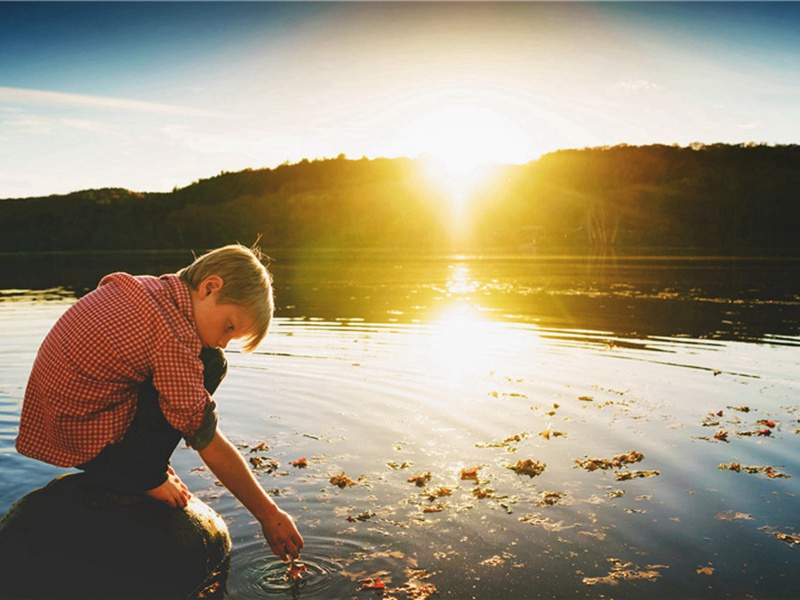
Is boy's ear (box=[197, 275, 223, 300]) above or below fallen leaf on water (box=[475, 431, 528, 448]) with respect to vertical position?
above

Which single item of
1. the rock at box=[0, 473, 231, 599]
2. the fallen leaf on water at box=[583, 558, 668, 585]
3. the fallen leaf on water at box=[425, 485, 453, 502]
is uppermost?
the rock at box=[0, 473, 231, 599]

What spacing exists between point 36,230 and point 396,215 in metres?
91.1

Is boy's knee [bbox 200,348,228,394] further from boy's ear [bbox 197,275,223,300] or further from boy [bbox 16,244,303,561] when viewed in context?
boy's ear [bbox 197,275,223,300]

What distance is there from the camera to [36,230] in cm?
15638

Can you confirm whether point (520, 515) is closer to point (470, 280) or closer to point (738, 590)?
point (738, 590)

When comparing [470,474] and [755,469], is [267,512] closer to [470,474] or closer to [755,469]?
[470,474]

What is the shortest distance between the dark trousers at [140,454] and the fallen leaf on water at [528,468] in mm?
4888

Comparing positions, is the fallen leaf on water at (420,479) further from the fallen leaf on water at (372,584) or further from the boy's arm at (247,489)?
the boy's arm at (247,489)

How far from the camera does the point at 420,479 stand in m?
7.75

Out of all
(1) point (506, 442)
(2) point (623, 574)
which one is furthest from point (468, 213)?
(2) point (623, 574)

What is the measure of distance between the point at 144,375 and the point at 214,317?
61 centimetres

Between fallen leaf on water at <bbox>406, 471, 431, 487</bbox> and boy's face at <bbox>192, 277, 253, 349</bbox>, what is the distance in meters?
4.07

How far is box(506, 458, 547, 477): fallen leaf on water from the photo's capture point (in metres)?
8.12

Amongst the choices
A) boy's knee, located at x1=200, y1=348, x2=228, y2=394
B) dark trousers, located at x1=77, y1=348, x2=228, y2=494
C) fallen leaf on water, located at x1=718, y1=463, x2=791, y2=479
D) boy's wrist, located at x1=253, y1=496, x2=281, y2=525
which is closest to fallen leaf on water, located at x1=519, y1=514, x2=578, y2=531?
fallen leaf on water, located at x1=718, y1=463, x2=791, y2=479
